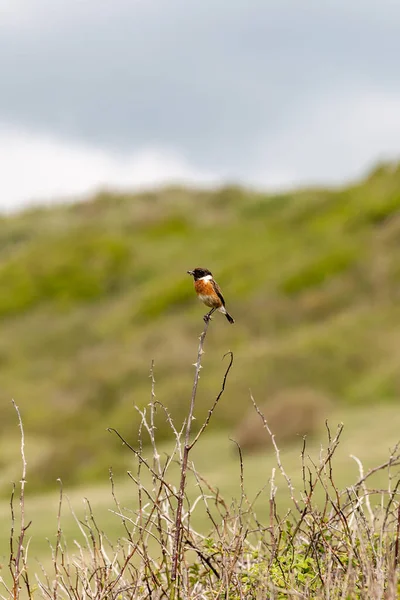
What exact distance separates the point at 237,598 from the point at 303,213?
143 ft

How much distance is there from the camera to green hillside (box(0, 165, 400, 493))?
21328 millimetres

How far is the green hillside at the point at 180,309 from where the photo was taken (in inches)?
840

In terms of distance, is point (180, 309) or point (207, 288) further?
point (180, 309)

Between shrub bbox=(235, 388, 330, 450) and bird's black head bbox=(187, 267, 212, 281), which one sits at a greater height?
shrub bbox=(235, 388, 330, 450)

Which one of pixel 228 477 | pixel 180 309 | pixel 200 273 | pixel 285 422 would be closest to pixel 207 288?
pixel 200 273

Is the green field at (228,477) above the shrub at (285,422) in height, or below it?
below

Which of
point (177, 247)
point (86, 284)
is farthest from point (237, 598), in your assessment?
point (177, 247)

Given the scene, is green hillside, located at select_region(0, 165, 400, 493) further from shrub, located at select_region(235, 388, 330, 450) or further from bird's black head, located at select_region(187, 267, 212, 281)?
bird's black head, located at select_region(187, 267, 212, 281)

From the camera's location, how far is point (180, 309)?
35.3m

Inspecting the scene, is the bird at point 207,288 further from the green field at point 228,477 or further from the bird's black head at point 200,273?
the green field at point 228,477

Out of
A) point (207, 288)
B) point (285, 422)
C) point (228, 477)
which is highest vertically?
point (285, 422)

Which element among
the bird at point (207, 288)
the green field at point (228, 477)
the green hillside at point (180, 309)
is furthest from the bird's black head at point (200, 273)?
the green hillside at point (180, 309)

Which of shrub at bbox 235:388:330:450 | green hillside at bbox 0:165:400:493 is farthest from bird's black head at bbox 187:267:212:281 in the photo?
green hillside at bbox 0:165:400:493

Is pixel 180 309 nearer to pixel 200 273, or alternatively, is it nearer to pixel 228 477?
pixel 228 477
